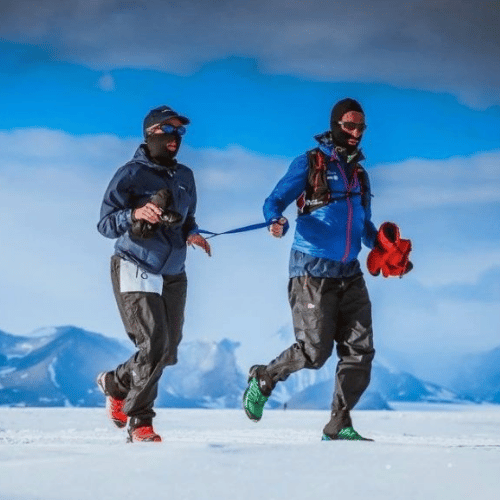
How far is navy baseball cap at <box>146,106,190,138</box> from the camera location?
6352 millimetres

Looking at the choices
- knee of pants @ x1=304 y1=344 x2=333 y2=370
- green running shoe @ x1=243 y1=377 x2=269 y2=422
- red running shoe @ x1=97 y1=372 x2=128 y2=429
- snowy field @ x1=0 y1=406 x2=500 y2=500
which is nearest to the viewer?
snowy field @ x1=0 y1=406 x2=500 y2=500

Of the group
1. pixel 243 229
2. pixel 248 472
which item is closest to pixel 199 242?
pixel 243 229

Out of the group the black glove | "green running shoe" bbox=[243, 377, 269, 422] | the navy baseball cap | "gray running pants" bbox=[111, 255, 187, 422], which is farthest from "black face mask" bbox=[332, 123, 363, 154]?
"green running shoe" bbox=[243, 377, 269, 422]

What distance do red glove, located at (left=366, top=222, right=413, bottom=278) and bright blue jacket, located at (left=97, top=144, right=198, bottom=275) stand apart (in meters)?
1.26

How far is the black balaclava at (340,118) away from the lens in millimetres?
6562

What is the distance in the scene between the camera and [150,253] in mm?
6203

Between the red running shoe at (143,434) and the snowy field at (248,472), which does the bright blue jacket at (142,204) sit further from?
the snowy field at (248,472)

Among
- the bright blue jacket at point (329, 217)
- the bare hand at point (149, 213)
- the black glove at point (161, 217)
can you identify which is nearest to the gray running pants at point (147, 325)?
the black glove at point (161, 217)

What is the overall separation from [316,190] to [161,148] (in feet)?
3.44

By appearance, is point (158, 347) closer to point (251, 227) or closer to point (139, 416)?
point (139, 416)

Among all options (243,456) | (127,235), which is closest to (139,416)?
(127,235)

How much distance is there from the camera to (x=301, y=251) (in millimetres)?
6387

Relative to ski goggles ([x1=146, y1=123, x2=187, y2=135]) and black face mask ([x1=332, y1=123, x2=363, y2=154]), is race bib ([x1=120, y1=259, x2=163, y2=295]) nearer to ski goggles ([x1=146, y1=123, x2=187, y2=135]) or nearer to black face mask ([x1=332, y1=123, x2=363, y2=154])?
ski goggles ([x1=146, y1=123, x2=187, y2=135])

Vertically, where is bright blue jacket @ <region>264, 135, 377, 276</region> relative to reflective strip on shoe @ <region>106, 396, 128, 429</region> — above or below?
above
